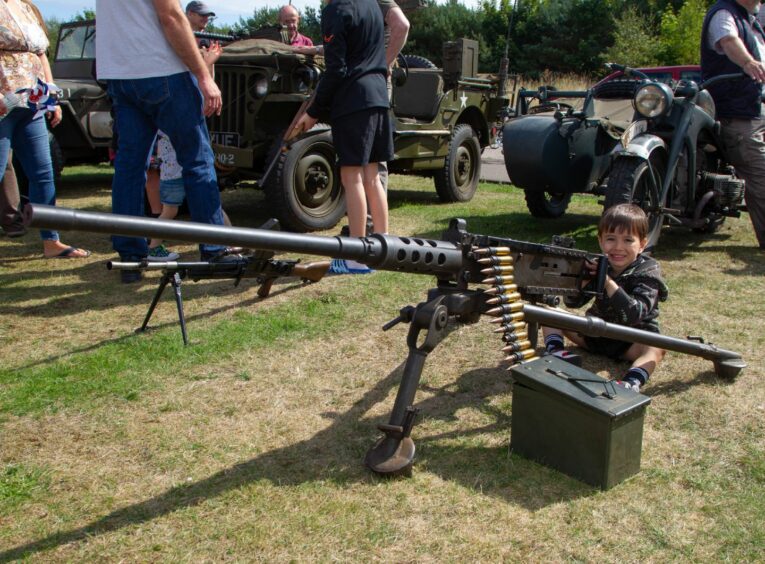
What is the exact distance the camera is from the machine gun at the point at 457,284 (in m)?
2.32

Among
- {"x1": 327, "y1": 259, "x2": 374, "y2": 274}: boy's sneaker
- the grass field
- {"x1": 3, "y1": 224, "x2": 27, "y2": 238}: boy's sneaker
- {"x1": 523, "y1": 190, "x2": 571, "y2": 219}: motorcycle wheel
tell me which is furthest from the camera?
{"x1": 523, "y1": 190, "x2": 571, "y2": 219}: motorcycle wheel

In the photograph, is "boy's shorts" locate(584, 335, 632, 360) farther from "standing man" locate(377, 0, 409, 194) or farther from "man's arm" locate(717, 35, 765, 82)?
"man's arm" locate(717, 35, 765, 82)

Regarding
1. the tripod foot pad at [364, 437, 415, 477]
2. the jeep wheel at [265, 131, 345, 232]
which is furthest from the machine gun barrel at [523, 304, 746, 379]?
the jeep wheel at [265, 131, 345, 232]

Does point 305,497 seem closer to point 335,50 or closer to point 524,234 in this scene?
point 335,50

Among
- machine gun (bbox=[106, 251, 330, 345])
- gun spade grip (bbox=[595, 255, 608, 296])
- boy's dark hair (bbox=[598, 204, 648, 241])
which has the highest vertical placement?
boy's dark hair (bbox=[598, 204, 648, 241])

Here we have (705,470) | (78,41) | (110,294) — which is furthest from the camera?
(78,41)

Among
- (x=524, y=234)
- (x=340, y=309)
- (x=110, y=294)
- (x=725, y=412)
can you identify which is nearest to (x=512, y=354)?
(x=725, y=412)

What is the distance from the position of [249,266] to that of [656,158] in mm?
3479

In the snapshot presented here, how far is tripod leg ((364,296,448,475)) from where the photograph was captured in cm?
250

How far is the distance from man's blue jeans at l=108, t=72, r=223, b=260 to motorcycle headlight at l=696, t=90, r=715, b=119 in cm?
383

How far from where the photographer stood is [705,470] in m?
2.58

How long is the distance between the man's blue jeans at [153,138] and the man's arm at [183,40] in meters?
0.09

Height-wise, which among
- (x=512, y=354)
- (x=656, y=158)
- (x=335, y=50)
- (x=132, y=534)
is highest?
(x=335, y=50)

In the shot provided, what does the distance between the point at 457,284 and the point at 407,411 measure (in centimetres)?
52
